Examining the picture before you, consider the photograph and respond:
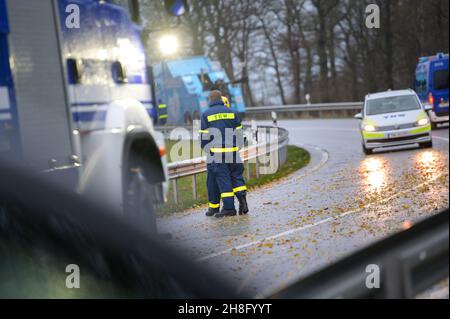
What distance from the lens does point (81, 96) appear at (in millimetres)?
3080

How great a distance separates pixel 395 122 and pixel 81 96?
49.7 feet

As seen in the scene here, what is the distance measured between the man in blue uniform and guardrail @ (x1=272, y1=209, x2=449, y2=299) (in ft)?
4.85

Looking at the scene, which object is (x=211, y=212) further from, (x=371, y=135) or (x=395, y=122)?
(x=395, y=122)

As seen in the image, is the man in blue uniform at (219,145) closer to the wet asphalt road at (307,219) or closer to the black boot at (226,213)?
the black boot at (226,213)

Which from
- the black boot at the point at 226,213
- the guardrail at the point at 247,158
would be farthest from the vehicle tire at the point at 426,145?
the black boot at the point at 226,213

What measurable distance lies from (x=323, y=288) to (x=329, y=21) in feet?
13.9

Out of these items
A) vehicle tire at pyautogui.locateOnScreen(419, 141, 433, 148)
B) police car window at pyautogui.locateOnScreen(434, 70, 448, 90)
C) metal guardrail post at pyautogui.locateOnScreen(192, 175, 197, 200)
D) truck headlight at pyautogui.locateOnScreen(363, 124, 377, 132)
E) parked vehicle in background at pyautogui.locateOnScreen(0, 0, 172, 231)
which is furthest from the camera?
police car window at pyautogui.locateOnScreen(434, 70, 448, 90)

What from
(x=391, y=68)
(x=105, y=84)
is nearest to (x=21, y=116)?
(x=105, y=84)

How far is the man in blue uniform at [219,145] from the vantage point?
3.27 m

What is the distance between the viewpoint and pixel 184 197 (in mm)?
4852

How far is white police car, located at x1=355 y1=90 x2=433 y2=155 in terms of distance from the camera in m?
16.8

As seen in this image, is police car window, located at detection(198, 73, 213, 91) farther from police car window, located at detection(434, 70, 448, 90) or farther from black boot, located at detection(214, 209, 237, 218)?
police car window, located at detection(434, 70, 448, 90)

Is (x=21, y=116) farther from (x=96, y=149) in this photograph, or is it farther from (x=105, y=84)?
(x=105, y=84)

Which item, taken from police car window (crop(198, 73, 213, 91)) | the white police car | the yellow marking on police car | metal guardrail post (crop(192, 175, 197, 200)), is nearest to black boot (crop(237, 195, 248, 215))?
police car window (crop(198, 73, 213, 91))
